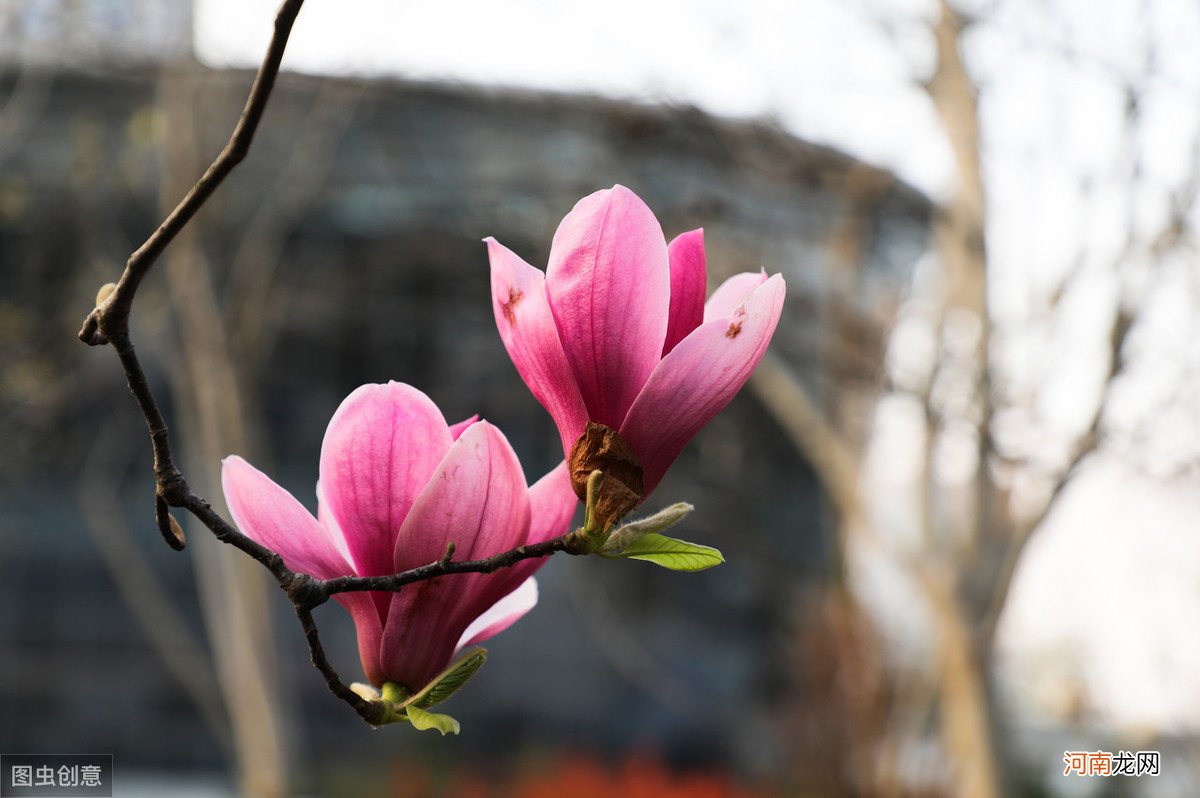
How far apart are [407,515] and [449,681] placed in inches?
2.4

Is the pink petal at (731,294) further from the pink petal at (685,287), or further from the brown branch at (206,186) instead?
the brown branch at (206,186)

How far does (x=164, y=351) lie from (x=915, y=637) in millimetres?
4328

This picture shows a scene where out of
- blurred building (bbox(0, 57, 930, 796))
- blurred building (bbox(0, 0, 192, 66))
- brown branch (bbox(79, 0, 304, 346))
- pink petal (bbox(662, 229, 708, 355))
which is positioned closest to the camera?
brown branch (bbox(79, 0, 304, 346))

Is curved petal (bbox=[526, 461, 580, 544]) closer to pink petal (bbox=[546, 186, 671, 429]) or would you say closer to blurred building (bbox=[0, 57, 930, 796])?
pink petal (bbox=[546, 186, 671, 429])

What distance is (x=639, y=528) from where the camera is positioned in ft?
1.19

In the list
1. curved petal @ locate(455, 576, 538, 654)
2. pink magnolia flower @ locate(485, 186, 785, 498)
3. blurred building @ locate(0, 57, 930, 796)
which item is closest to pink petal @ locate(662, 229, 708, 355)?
pink magnolia flower @ locate(485, 186, 785, 498)

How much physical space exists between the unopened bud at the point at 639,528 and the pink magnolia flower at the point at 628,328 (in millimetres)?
17

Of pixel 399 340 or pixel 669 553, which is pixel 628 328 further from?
pixel 399 340

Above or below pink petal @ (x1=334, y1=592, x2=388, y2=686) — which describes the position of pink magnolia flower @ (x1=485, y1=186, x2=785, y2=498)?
above

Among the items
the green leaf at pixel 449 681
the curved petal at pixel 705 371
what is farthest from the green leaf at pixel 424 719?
the curved petal at pixel 705 371

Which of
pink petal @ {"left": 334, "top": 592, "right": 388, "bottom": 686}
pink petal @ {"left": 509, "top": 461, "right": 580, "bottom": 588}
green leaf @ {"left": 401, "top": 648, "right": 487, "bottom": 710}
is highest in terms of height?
pink petal @ {"left": 509, "top": 461, "right": 580, "bottom": 588}

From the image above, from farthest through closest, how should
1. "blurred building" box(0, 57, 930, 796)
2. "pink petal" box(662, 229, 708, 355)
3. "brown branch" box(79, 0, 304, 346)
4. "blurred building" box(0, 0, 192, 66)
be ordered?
"blurred building" box(0, 57, 930, 796) < "blurred building" box(0, 0, 192, 66) < "pink petal" box(662, 229, 708, 355) < "brown branch" box(79, 0, 304, 346)

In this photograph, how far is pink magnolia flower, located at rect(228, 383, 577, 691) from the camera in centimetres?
35

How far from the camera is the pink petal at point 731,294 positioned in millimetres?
386
